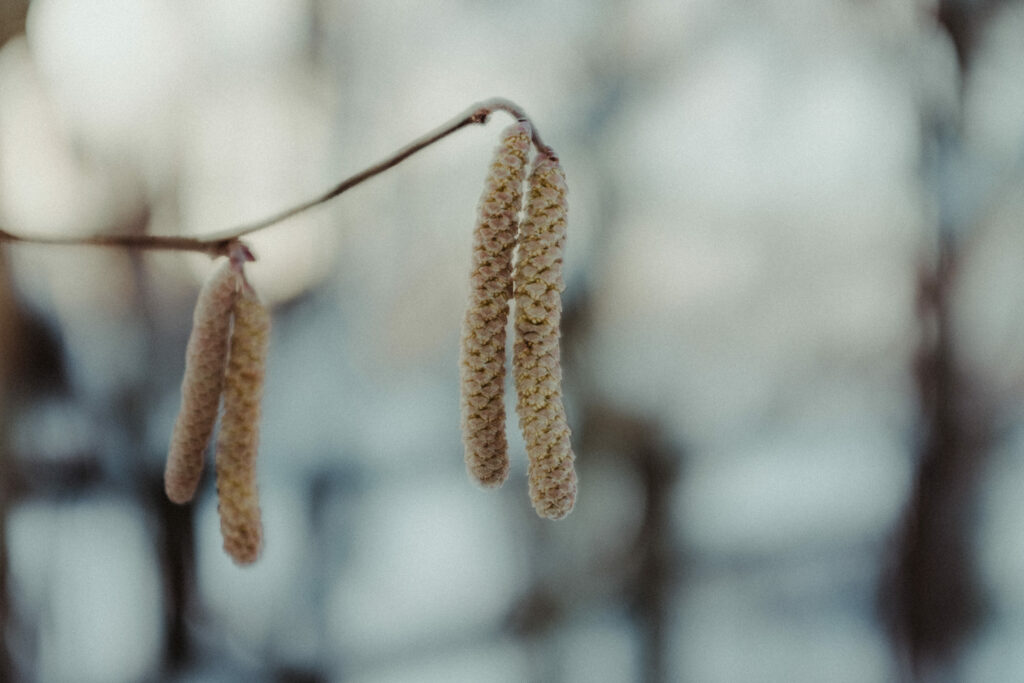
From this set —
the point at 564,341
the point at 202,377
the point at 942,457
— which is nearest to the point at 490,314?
the point at 202,377

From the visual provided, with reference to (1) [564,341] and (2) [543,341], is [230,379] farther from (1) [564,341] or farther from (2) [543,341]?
(1) [564,341]

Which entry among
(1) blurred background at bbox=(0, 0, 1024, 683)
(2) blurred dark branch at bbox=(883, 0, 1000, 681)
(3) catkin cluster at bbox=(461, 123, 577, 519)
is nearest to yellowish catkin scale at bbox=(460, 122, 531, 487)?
(3) catkin cluster at bbox=(461, 123, 577, 519)

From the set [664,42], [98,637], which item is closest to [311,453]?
[98,637]

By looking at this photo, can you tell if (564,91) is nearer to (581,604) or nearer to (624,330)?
(624,330)

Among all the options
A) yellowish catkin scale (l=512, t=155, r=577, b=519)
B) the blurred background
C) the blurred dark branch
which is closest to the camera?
yellowish catkin scale (l=512, t=155, r=577, b=519)

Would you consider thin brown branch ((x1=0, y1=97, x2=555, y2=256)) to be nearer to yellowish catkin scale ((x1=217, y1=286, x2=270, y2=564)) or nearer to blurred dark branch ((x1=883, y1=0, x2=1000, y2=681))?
yellowish catkin scale ((x1=217, y1=286, x2=270, y2=564))

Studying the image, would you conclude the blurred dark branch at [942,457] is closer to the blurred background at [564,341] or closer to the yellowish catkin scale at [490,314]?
the blurred background at [564,341]

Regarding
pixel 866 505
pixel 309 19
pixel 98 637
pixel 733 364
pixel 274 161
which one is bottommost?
pixel 98 637
